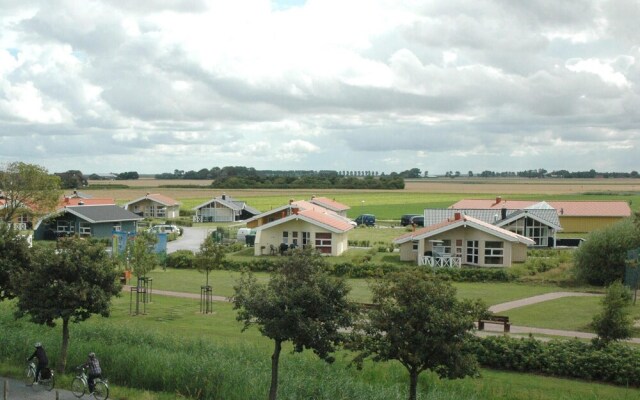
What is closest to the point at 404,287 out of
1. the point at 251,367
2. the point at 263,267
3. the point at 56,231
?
the point at 251,367

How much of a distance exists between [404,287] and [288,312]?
296cm

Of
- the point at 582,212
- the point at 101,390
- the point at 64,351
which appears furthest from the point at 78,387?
the point at 582,212

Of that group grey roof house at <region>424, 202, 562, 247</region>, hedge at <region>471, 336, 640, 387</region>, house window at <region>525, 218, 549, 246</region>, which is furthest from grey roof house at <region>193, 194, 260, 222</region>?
hedge at <region>471, 336, 640, 387</region>

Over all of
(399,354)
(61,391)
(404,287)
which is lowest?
(61,391)

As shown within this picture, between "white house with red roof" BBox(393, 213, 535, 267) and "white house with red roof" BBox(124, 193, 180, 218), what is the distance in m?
48.6

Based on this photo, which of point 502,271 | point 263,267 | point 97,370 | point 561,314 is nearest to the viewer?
point 97,370

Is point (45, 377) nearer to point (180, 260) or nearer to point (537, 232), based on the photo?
point (180, 260)

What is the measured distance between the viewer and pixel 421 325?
693 inches

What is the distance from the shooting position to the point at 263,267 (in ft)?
157

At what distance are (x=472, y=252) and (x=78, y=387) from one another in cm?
3376

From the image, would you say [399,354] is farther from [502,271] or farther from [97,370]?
[502,271]

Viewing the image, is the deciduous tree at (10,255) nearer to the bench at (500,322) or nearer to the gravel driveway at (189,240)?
the bench at (500,322)

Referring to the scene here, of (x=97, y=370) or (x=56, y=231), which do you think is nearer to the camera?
(x=97, y=370)

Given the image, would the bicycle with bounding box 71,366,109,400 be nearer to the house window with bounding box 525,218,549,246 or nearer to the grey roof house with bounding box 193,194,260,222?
the house window with bounding box 525,218,549,246
